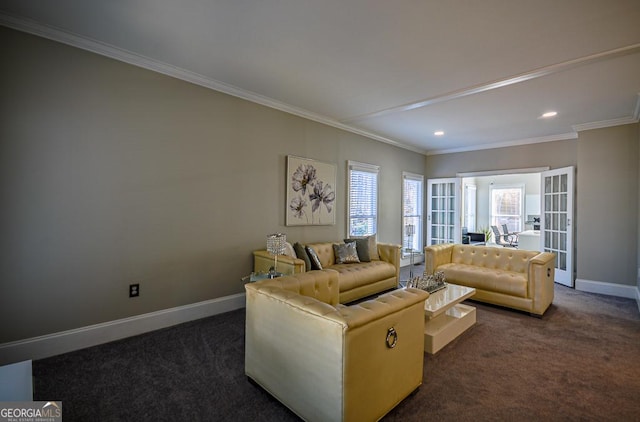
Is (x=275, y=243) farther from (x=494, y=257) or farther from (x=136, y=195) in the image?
(x=494, y=257)

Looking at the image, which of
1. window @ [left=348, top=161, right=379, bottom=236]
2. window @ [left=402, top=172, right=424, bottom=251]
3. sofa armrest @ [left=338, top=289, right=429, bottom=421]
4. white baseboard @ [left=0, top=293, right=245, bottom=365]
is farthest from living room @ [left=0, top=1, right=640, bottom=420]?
window @ [left=402, top=172, right=424, bottom=251]

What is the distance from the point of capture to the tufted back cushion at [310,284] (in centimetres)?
219

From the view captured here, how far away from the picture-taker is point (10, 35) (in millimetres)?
2410

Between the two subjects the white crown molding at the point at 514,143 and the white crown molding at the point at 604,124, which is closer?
the white crown molding at the point at 604,124

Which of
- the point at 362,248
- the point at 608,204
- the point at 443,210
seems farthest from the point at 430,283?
the point at 443,210

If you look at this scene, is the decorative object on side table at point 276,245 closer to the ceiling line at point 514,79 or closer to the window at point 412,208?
the ceiling line at point 514,79

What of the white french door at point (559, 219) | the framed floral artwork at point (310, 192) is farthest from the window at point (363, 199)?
the white french door at point (559, 219)

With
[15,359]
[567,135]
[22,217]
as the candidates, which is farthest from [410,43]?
[567,135]

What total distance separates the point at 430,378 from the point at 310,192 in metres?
3.01

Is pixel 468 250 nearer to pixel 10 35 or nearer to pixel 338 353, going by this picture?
pixel 338 353

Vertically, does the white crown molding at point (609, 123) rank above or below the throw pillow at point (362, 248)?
above

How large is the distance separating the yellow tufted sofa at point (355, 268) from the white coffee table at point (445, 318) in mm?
1050

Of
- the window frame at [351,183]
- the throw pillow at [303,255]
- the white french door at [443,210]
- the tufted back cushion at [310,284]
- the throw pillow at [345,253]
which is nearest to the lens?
the tufted back cushion at [310,284]

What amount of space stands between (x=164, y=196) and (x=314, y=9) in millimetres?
2307
